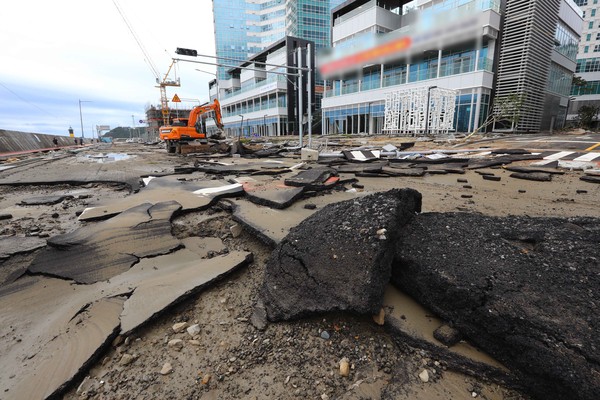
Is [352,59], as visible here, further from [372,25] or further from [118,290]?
[372,25]

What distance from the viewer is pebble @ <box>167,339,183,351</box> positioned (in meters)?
1.92

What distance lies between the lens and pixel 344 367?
5.61 ft

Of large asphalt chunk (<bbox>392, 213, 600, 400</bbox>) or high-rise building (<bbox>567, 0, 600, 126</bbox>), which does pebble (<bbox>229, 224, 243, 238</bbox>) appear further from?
high-rise building (<bbox>567, 0, 600, 126</bbox>)

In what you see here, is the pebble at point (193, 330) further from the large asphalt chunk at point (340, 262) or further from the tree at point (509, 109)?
the tree at point (509, 109)

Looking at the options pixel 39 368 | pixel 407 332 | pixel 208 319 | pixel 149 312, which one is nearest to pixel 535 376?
pixel 407 332

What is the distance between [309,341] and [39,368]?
1712mm

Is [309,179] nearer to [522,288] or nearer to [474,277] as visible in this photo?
[474,277]

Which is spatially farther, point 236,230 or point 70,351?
point 236,230

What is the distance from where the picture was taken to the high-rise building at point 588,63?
43.0 m

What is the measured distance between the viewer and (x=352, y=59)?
8797 millimetres

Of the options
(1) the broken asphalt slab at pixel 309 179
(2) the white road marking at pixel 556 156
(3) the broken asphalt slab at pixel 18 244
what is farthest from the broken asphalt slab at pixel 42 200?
(2) the white road marking at pixel 556 156

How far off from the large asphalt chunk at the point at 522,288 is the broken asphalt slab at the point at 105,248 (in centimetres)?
265

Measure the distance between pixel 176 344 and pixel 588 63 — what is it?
2729 inches

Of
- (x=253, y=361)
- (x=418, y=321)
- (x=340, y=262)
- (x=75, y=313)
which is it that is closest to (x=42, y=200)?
(x=75, y=313)
